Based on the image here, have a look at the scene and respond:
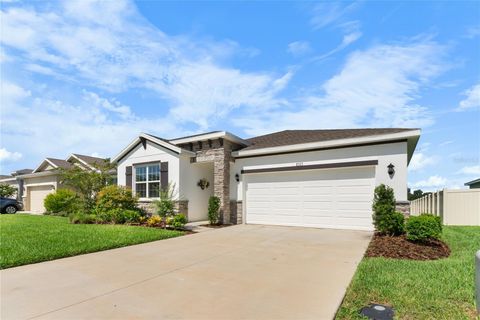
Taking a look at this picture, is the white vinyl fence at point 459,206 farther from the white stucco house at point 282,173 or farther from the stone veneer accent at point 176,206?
the stone veneer accent at point 176,206

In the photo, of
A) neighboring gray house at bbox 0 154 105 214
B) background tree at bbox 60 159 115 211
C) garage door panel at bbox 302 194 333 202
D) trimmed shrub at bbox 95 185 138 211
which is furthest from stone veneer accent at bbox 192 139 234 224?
neighboring gray house at bbox 0 154 105 214

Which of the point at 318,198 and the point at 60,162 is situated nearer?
the point at 318,198

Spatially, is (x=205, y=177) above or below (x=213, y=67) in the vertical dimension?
below

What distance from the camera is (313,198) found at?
11.4 m

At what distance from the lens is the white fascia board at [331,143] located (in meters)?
9.67

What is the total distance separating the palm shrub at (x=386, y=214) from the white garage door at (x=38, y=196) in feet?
74.3

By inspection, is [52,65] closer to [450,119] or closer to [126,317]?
[126,317]

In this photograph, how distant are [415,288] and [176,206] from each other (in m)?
10.4

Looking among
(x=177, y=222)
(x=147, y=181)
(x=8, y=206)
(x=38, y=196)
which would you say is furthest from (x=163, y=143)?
(x=38, y=196)

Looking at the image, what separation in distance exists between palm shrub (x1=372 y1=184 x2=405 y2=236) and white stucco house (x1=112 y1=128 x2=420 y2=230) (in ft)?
2.54

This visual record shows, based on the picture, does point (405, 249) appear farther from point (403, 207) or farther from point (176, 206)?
point (176, 206)

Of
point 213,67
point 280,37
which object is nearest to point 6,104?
point 213,67

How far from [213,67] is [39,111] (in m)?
7.76

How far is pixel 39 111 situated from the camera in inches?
483
